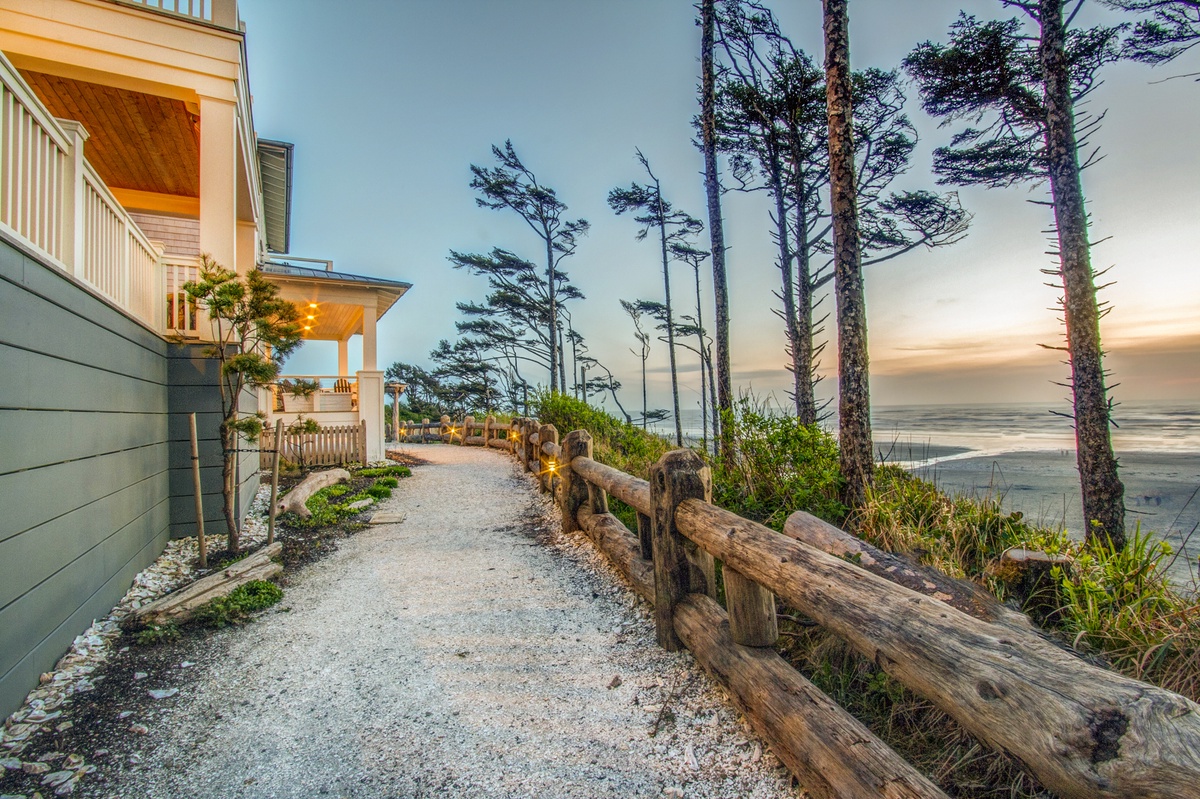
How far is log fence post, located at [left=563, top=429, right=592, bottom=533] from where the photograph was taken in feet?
19.0

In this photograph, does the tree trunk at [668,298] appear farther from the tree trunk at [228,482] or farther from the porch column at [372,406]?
the tree trunk at [228,482]

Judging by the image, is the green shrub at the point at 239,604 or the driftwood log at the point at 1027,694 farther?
the green shrub at the point at 239,604

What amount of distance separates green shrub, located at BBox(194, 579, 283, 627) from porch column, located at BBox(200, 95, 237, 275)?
3692 mm

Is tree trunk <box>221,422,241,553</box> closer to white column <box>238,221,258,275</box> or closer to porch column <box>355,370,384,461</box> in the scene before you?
white column <box>238,221,258,275</box>

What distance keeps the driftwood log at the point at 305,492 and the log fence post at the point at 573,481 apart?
10.8 feet

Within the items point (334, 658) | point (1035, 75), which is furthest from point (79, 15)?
point (1035, 75)

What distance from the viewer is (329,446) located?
1075 centimetres

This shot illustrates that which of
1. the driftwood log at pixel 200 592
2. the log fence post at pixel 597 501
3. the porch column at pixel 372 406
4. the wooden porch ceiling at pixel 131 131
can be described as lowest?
the driftwood log at pixel 200 592

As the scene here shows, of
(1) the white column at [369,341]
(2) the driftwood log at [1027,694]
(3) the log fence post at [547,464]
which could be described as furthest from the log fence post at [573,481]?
(1) the white column at [369,341]

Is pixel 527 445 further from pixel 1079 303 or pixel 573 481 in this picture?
pixel 1079 303

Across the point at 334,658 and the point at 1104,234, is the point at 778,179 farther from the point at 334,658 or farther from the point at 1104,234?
the point at 334,658

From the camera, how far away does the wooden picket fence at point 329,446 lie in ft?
33.7

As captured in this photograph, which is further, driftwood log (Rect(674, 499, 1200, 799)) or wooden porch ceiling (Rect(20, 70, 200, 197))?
wooden porch ceiling (Rect(20, 70, 200, 197))

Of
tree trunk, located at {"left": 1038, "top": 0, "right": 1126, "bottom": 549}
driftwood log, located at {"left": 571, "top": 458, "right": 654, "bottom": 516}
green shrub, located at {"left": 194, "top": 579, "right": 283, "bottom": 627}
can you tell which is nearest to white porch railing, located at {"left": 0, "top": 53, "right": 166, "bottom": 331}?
green shrub, located at {"left": 194, "top": 579, "right": 283, "bottom": 627}
